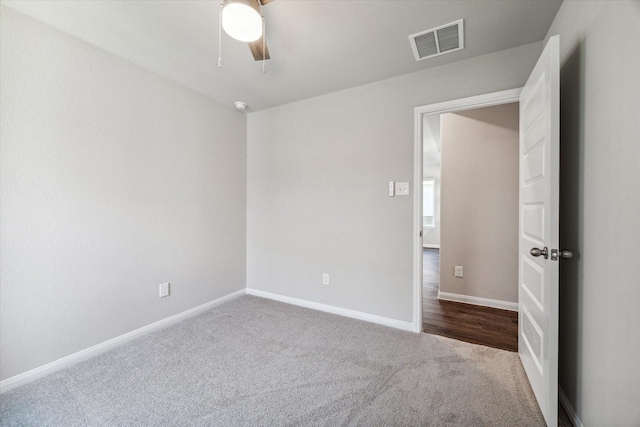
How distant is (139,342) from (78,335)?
Result: 42cm

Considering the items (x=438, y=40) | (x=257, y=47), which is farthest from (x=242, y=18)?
(x=438, y=40)

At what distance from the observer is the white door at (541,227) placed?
4.16 feet

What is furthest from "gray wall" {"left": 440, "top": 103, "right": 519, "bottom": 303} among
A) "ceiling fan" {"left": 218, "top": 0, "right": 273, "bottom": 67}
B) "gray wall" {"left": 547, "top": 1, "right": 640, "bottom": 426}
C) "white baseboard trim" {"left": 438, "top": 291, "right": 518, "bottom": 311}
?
"ceiling fan" {"left": 218, "top": 0, "right": 273, "bottom": 67}

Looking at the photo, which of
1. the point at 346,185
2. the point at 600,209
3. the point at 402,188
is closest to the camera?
the point at 600,209

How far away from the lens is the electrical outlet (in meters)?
2.47

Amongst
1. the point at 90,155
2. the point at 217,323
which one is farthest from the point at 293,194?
the point at 90,155

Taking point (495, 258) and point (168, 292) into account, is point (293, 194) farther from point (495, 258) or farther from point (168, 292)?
point (495, 258)

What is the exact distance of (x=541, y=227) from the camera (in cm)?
142

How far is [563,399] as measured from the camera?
149 centimetres

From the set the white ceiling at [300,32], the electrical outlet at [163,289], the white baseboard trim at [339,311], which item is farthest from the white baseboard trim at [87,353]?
the white ceiling at [300,32]

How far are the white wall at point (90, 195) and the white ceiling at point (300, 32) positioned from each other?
276mm

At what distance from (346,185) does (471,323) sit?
1.87 meters

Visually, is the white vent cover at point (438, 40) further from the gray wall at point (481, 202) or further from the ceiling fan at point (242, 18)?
the gray wall at point (481, 202)

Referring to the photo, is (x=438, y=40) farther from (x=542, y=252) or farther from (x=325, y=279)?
(x=325, y=279)
